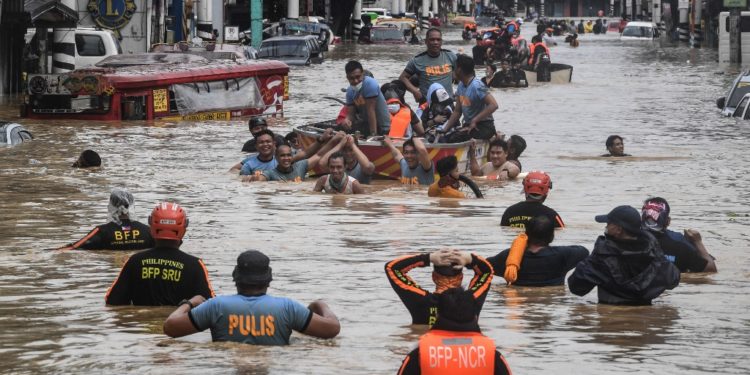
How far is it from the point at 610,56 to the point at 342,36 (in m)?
22.7

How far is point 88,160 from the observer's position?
70.5 ft

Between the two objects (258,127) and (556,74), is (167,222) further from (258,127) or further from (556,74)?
(556,74)

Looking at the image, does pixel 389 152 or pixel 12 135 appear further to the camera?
pixel 12 135

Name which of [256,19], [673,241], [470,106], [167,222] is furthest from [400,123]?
[256,19]

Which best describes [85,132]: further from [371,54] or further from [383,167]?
[371,54]

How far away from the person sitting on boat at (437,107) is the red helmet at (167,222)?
11.1m

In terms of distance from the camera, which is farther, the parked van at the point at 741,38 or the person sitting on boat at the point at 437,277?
the parked van at the point at 741,38

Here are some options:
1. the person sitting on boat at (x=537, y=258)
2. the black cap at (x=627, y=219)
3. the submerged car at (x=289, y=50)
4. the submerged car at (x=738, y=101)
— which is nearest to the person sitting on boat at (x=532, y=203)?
the person sitting on boat at (x=537, y=258)

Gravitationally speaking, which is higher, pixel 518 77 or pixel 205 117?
pixel 518 77

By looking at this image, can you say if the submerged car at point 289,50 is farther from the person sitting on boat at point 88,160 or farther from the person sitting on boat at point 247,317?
the person sitting on boat at point 247,317

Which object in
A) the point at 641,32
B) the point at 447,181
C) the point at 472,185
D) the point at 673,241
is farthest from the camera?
the point at 641,32

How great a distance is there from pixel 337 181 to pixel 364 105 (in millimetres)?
2359

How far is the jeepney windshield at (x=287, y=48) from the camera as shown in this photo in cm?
5394

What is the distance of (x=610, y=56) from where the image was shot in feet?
229
